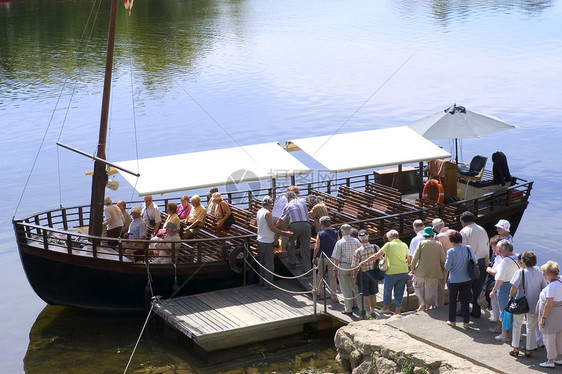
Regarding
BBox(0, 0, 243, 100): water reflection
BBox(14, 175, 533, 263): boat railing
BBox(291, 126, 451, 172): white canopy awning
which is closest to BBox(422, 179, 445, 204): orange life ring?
BBox(14, 175, 533, 263): boat railing

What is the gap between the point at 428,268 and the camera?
14.7 meters

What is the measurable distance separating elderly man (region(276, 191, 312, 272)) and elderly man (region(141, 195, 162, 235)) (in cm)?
298

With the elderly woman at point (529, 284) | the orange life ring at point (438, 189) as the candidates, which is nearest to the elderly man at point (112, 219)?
the orange life ring at point (438, 189)

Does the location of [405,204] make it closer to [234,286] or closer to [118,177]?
[234,286]

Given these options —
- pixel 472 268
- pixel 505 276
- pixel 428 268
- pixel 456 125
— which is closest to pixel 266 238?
pixel 428 268

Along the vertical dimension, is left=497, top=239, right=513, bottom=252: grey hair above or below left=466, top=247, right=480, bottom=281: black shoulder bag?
above

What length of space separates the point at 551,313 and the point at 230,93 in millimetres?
36645

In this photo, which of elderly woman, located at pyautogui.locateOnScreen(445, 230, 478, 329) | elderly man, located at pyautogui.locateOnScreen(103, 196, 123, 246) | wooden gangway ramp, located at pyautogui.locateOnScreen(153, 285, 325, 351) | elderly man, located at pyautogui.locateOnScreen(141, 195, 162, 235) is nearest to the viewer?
elderly woman, located at pyautogui.locateOnScreen(445, 230, 478, 329)

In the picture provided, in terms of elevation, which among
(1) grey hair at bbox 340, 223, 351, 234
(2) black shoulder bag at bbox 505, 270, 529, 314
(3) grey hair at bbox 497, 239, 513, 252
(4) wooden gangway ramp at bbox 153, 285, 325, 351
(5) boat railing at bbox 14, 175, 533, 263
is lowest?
(4) wooden gangway ramp at bbox 153, 285, 325, 351

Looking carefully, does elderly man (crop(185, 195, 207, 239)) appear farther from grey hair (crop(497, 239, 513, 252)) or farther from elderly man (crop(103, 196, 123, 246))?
grey hair (crop(497, 239, 513, 252))

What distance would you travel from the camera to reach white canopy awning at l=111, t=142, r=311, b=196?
60.6 feet

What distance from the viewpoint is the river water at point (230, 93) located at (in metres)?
17.8

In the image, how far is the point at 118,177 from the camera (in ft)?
110

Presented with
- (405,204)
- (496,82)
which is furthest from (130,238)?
(496,82)
